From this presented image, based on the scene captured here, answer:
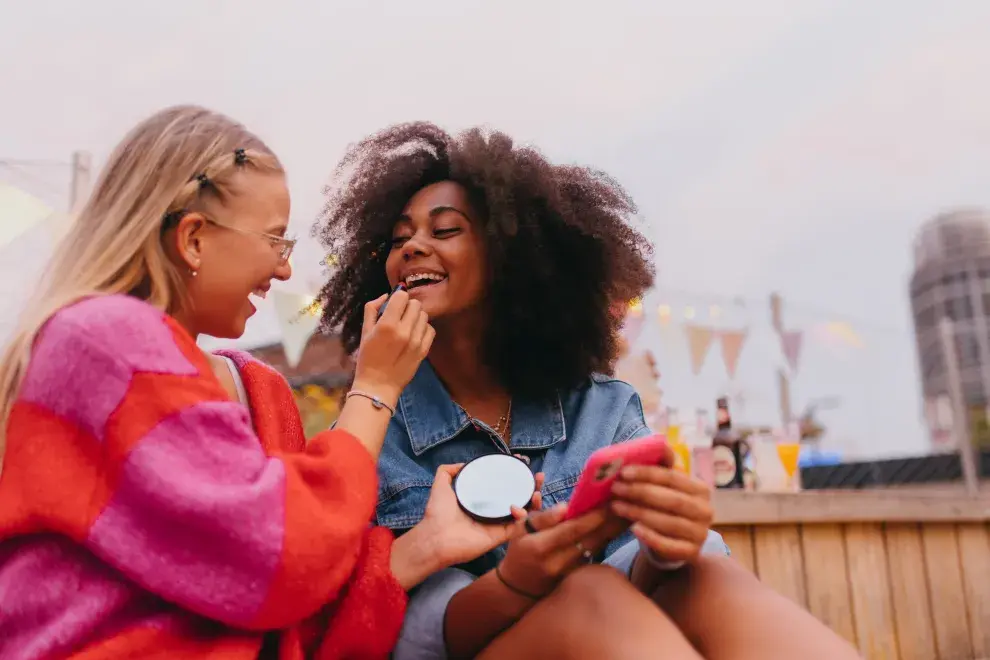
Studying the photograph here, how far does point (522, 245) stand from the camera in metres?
1.51

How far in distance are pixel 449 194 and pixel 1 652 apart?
0.98 m

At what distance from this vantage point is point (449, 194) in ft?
4.87

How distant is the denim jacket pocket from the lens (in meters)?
1.30

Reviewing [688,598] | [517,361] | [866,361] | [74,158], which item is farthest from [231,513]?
[866,361]

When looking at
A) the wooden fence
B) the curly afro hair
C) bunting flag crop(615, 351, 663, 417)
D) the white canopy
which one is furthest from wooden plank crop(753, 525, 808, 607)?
the white canopy

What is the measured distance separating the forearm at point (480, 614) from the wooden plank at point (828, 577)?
52.6 inches

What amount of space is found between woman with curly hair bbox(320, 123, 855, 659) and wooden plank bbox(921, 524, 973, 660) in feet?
5.16

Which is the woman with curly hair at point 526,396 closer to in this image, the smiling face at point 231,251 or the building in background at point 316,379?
the smiling face at point 231,251

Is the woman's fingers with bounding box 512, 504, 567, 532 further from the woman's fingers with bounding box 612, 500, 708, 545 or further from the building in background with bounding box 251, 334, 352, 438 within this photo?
the building in background with bounding box 251, 334, 352, 438

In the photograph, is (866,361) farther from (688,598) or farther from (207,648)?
(207,648)

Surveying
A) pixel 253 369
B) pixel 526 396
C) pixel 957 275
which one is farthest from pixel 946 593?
pixel 957 275

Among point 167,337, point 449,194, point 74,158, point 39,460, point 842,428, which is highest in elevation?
point 74,158

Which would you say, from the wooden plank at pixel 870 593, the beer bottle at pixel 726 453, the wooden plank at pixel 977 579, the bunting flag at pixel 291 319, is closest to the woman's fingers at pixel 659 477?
the wooden plank at pixel 870 593

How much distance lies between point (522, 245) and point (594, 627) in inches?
30.8
